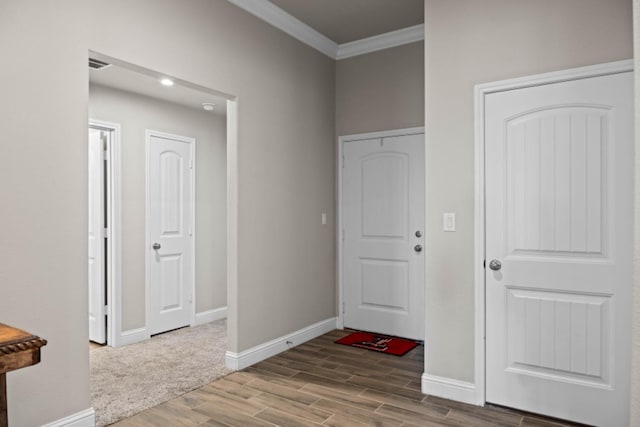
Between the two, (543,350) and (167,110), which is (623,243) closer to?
(543,350)

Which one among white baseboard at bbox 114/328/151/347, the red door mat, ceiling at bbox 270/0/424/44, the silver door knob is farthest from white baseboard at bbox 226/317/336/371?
ceiling at bbox 270/0/424/44

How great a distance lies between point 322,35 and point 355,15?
1.69 feet

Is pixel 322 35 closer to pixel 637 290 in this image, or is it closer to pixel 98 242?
pixel 98 242

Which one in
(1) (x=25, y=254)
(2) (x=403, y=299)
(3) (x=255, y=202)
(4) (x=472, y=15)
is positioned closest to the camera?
(1) (x=25, y=254)

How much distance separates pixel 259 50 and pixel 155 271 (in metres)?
2.50

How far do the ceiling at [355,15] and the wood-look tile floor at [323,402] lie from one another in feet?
9.73

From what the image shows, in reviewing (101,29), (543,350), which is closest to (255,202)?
(101,29)

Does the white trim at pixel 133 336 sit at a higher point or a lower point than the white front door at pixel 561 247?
lower

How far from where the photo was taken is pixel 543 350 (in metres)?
2.65

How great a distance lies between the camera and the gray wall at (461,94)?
8.62 feet

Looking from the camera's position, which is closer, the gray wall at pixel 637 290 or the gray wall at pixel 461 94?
the gray wall at pixel 637 290

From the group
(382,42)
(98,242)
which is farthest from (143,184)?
(382,42)

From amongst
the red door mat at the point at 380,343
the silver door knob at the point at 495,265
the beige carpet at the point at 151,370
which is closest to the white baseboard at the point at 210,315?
the beige carpet at the point at 151,370

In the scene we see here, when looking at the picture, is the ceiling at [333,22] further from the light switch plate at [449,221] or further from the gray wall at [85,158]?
the light switch plate at [449,221]
